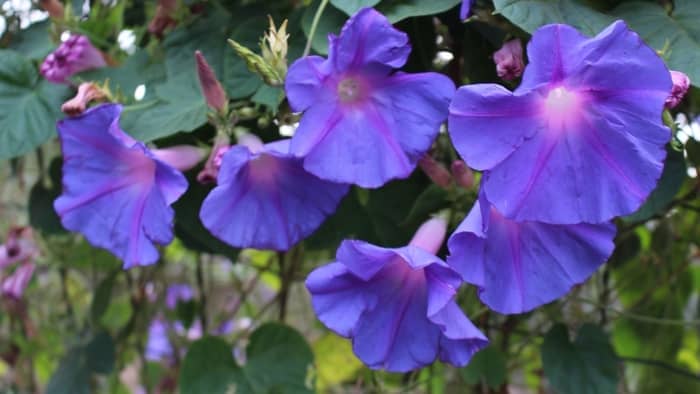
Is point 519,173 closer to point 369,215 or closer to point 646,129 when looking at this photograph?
point 646,129

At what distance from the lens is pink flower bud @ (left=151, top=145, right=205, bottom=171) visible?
94 cm

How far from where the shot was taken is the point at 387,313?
0.82 metres

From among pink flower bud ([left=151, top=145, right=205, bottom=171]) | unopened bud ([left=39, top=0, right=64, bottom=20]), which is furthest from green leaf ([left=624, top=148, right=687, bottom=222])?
unopened bud ([left=39, top=0, right=64, bottom=20])

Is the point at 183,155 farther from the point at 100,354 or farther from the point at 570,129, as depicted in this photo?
the point at 100,354

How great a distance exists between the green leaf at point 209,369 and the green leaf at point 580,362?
0.44 metres

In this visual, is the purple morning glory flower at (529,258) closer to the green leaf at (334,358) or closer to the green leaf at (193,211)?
the green leaf at (193,211)

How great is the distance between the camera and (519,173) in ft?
2.32

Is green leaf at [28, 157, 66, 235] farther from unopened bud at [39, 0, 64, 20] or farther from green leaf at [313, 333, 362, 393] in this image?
green leaf at [313, 333, 362, 393]

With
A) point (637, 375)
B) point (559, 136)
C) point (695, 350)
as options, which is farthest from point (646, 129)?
point (695, 350)

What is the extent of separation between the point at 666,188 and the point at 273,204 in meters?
0.44

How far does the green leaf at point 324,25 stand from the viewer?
0.85 meters

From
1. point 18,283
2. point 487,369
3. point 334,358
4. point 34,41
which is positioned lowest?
point 334,358

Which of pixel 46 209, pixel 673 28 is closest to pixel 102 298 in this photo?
pixel 46 209

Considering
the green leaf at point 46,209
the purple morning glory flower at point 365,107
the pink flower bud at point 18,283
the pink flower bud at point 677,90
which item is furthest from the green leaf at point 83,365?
the pink flower bud at point 677,90
